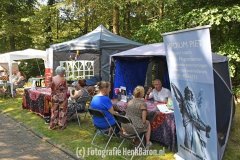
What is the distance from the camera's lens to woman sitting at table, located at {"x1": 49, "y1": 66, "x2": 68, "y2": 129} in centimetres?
834

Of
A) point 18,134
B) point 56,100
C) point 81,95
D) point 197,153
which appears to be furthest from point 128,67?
point 197,153

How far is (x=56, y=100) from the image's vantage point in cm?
846

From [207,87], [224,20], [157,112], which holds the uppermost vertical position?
[224,20]

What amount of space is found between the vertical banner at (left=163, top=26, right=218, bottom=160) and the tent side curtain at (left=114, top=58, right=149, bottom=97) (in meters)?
4.50

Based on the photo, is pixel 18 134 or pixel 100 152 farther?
pixel 18 134

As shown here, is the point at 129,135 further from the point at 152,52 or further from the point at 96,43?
the point at 96,43

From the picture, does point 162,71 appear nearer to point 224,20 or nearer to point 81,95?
point 81,95

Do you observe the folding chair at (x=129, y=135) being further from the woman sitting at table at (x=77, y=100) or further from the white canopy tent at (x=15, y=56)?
the white canopy tent at (x=15, y=56)

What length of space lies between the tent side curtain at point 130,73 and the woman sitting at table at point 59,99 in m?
2.01

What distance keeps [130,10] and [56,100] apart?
15.1 m

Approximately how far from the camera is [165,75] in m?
10.1

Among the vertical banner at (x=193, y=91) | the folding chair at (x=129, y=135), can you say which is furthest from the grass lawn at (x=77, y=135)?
Result: the vertical banner at (x=193, y=91)

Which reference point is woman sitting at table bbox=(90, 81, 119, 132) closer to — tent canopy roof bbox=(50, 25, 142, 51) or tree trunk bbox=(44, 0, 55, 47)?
tent canopy roof bbox=(50, 25, 142, 51)

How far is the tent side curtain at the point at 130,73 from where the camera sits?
10.2m
